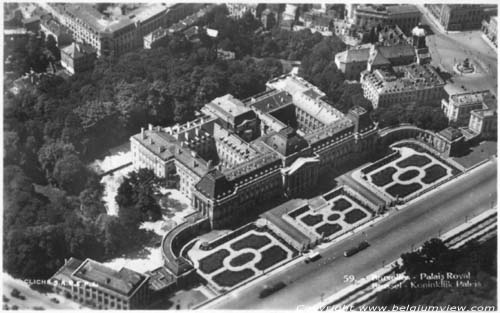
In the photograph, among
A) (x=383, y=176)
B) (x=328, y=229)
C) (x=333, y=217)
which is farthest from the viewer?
(x=383, y=176)

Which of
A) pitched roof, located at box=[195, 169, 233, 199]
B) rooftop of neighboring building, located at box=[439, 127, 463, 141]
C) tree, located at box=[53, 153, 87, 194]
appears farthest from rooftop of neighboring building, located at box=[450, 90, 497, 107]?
tree, located at box=[53, 153, 87, 194]

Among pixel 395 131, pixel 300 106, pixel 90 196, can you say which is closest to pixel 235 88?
pixel 300 106

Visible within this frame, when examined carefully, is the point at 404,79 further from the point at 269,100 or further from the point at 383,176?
the point at 383,176

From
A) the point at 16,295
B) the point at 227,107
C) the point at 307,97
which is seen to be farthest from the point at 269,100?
the point at 16,295

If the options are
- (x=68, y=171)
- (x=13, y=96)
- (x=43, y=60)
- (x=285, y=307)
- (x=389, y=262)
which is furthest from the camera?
(x=43, y=60)

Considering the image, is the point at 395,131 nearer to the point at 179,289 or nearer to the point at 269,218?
the point at 269,218

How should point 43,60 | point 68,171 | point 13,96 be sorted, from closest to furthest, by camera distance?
point 68,171 < point 13,96 < point 43,60
